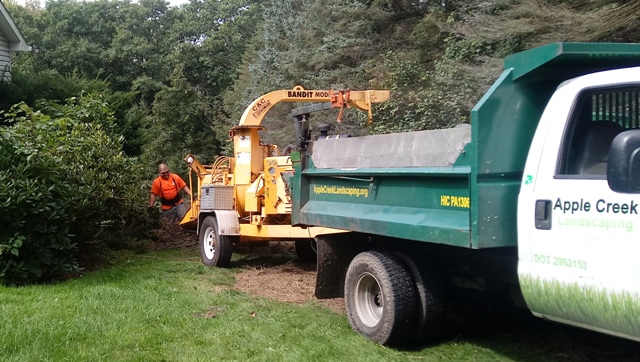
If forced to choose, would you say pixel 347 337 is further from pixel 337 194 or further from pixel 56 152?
pixel 56 152

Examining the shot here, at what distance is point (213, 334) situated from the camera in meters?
5.86

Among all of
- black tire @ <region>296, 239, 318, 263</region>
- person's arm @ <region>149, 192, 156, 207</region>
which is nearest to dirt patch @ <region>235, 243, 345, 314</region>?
black tire @ <region>296, 239, 318, 263</region>

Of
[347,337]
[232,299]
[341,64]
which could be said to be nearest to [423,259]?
[347,337]

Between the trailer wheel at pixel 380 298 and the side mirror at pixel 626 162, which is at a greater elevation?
the side mirror at pixel 626 162

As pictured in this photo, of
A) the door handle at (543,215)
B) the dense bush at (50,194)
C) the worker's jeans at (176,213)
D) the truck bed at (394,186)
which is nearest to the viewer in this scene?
the door handle at (543,215)

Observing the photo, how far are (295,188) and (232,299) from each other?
5.12ft

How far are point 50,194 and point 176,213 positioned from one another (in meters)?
4.76

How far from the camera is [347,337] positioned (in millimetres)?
5703

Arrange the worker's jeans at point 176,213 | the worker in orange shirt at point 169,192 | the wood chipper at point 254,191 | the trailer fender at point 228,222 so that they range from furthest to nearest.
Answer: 1. the worker's jeans at point 176,213
2. the worker in orange shirt at point 169,192
3. the trailer fender at point 228,222
4. the wood chipper at point 254,191

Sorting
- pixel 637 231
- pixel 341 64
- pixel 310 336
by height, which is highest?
pixel 341 64

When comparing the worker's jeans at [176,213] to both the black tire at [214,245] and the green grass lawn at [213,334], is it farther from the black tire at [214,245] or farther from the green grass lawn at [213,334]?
the green grass lawn at [213,334]

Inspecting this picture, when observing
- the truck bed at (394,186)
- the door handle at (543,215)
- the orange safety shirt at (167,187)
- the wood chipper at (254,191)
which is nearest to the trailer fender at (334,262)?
the truck bed at (394,186)

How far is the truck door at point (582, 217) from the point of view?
3596 mm

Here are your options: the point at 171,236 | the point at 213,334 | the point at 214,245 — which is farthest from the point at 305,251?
the point at 213,334
